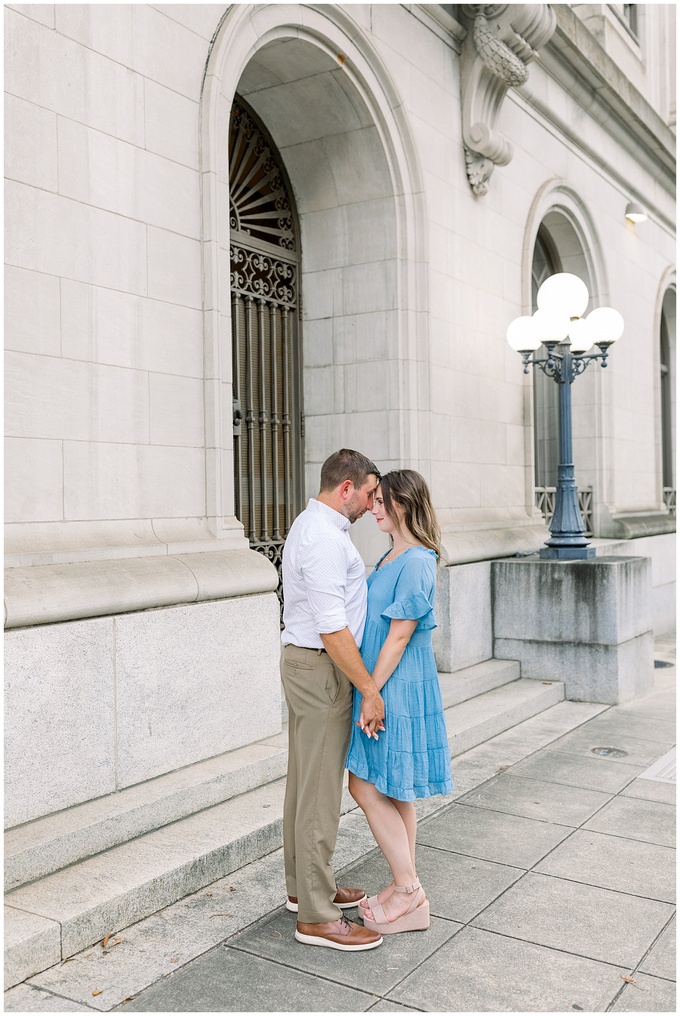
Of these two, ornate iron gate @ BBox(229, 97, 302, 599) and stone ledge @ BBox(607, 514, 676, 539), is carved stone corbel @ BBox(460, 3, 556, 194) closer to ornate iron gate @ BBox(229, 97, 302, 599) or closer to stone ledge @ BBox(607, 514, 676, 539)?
ornate iron gate @ BBox(229, 97, 302, 599)

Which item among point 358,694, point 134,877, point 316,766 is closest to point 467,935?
point 316,766

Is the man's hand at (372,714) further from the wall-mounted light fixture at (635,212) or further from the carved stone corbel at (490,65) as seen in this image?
the wall-mounted light fixture at (635,212)

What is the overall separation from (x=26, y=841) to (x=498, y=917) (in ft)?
6.67

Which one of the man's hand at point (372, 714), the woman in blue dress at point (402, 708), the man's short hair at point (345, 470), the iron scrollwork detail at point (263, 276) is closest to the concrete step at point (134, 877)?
the woman in blue dress at point (402, 708)

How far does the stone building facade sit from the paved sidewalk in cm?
92

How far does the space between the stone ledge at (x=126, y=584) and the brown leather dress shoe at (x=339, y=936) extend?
1.73 metres

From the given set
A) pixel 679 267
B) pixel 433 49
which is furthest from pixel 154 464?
pixel 679 267

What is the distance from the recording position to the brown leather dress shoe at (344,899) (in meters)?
3.94

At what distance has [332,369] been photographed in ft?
25.9

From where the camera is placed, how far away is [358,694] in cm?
372

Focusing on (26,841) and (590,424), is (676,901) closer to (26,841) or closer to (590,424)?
(26,841)

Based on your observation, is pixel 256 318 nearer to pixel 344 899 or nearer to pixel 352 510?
pixel 352 510

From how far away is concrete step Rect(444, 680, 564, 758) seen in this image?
636 cm

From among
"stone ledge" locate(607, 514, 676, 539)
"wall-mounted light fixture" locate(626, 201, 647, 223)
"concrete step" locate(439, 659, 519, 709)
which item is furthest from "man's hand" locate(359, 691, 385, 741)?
"wall-mounted light fixture" locate(626, 201, 647, 223)
